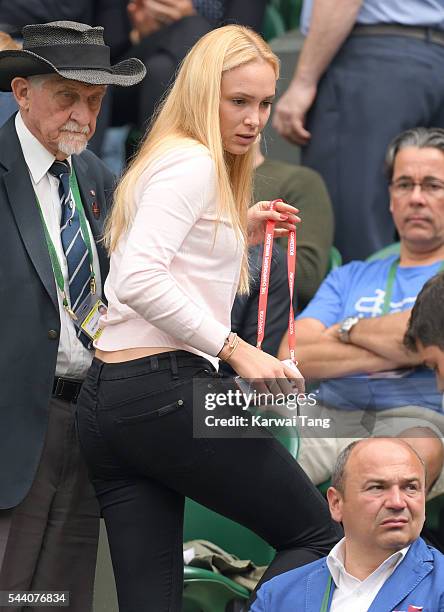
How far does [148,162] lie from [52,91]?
596 millimetres

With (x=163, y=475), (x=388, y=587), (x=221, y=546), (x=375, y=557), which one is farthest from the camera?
(x=221, y=546)

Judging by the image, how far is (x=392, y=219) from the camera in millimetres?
5828

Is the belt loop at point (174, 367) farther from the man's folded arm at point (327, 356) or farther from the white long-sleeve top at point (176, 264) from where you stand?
the man's folded arm at point (327, 356)

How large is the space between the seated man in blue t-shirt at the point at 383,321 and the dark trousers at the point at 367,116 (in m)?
0.32

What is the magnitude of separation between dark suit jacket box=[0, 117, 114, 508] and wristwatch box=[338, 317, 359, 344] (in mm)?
1666

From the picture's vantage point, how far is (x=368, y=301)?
5.16 metres

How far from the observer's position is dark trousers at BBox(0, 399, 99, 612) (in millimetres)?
3629

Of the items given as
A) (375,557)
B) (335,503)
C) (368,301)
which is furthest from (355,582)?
(368,301)

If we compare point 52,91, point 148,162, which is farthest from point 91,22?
point 148,162

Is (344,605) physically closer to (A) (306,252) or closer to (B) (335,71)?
(A) (306,252)

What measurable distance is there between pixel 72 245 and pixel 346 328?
5.22ft

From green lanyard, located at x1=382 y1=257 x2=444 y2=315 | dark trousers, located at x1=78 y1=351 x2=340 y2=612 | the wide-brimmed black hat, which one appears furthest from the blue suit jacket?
green lanyard, located at x1=382 y1=257 x2=444 y2=315

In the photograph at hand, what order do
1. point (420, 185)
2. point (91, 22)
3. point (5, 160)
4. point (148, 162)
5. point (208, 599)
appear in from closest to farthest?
point (148, 162)
point (5, 160)
point (208, 599)
point (420, 185)
point (91, 22)

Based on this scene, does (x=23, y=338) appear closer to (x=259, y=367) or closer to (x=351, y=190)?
(x=259, y=367)
